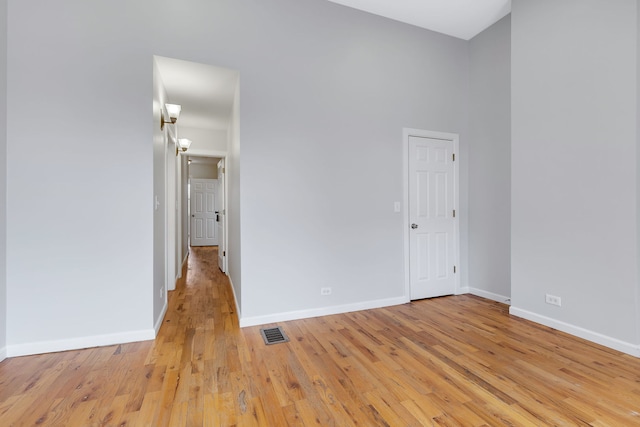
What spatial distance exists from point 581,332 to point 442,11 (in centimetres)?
355

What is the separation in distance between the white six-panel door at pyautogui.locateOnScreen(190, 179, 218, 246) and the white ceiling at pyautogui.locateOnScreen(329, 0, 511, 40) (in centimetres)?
714

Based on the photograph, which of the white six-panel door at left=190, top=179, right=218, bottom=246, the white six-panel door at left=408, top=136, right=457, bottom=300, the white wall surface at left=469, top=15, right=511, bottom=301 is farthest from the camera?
the white six-panel door at left=190, top=179, right=218, bottom=246

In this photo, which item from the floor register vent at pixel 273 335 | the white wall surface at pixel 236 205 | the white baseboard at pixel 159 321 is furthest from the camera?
the white wall surface at pixel 236 205

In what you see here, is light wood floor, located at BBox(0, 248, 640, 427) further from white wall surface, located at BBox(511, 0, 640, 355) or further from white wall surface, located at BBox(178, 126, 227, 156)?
white wall surface, located at BBox(178, 126, 227, 156)

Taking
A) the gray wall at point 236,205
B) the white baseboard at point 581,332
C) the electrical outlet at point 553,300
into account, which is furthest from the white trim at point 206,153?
the electrical outlet at point 553,300

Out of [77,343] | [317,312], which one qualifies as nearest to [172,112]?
[77,343]

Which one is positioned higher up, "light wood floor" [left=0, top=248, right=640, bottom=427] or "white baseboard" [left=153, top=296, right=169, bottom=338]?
"white baseboard" [left=153, top=296, right=169, bottom=338]

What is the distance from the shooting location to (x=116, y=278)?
2.54 metres

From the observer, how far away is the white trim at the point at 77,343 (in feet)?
7.59

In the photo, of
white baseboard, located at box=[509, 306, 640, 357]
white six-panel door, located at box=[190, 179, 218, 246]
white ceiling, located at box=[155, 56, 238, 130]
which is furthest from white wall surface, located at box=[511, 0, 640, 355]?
white six-panel door, located at box=[190, 179, 218, 246]

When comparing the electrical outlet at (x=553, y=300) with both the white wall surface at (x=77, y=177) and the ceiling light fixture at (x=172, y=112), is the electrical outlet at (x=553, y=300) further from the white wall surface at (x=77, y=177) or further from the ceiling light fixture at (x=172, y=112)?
the ceiling light fixture at (x=172, y=112)

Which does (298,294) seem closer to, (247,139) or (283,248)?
(283,248)

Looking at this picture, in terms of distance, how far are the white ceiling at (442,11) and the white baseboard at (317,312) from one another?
10.9ft

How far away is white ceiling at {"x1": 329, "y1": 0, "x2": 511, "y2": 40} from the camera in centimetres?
328
